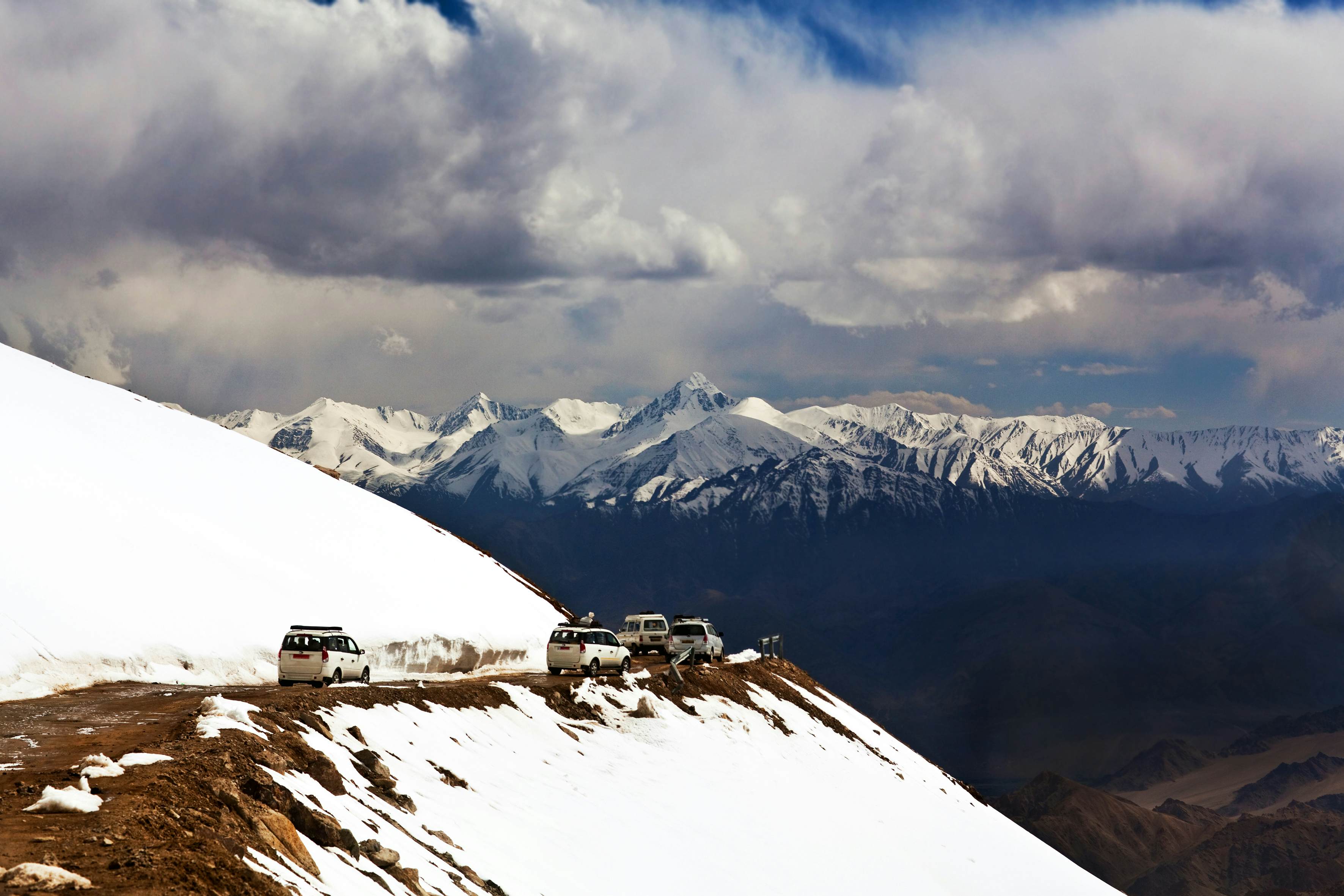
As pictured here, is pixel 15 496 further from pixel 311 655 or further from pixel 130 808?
pixel 130 808

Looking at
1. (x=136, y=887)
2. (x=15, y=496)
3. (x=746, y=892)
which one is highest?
(x=15, y=496)

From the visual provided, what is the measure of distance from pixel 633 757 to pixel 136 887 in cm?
2717

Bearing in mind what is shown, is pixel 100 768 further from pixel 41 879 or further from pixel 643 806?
pixel 643 806

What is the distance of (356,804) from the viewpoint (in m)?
20.1

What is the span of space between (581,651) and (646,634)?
1996 cm

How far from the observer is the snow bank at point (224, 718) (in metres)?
20.9

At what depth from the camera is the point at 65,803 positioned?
48.5 feet

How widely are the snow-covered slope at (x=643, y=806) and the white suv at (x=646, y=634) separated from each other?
9302 mm

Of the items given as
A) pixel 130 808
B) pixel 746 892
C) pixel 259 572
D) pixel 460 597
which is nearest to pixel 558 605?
pixel 460 597

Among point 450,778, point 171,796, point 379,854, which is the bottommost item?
point 450,778

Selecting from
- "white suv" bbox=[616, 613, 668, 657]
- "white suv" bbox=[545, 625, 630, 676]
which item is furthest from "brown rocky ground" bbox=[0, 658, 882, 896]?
"white suv" bbox=[616, 613, 668, 657]

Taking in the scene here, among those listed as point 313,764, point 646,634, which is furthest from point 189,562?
point 646,634

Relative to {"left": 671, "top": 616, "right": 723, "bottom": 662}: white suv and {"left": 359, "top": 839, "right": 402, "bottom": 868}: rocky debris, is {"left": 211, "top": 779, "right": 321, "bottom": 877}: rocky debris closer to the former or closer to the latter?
{"left": 359, "top": 839, "right": 402, "bottom": 868}: rocky debris

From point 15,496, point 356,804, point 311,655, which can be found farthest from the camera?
point 15,496
